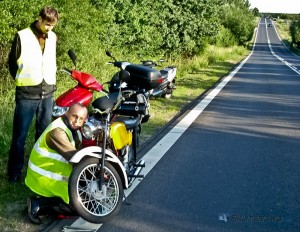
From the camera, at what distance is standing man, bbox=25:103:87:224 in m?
3.70

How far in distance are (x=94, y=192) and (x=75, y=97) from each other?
1.64 metres

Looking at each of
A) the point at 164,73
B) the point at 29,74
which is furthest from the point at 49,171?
the point at 164,73

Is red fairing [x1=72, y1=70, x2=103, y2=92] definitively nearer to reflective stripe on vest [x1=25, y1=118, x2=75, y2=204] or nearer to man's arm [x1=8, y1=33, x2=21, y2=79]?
man's arm [x1=8, y1=33, x2=21, y2=79]

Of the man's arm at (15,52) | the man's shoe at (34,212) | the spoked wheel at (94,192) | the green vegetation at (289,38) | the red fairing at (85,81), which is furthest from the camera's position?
the green vegetation at (289,38)

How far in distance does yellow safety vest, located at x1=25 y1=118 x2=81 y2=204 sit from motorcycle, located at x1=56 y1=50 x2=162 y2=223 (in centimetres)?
12

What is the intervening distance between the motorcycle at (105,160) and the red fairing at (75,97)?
Answer: 64 mm

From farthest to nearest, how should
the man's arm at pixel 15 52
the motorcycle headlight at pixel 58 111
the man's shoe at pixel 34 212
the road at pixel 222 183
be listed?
1. the motorcycle headlight at pixel 58 111
2. the man's arm at pixel 15 52
3. the road at pixel 222 183
4. the man's shoe at pixel 34 212

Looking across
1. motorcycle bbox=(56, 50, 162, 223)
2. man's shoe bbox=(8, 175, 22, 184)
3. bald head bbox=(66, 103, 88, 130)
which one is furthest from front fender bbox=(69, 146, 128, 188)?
man's shoe bbox=(8, 175, 22, 184)

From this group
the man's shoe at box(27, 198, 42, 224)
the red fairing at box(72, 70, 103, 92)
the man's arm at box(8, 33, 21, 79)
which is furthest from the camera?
the red fairing at box(72, 70, 103, 92)

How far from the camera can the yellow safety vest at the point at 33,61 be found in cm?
443

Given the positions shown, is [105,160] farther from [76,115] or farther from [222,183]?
[222,183]

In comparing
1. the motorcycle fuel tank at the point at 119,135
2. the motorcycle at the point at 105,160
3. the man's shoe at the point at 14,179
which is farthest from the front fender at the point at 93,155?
the man's shoe at the point at 14,179

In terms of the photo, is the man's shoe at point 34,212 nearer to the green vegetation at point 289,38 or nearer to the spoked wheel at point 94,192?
the spoked wheel at point 94,192

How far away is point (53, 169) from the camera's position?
3.75 m
